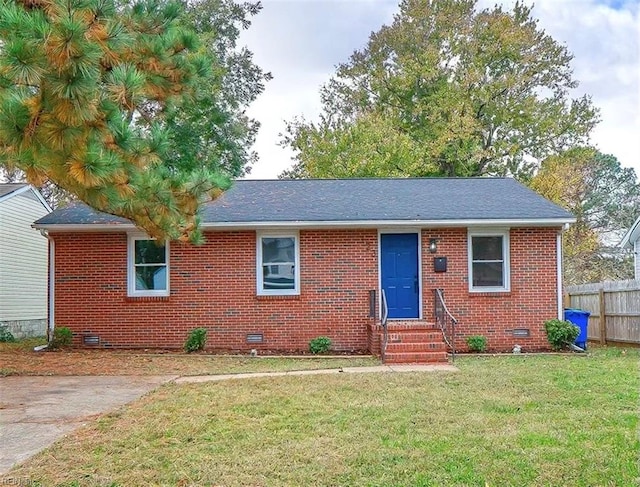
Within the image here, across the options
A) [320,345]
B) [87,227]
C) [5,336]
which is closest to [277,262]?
[320,345]

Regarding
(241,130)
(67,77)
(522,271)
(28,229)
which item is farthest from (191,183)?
(241,130)

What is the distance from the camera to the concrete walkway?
5.33 metres

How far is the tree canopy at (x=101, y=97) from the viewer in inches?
226

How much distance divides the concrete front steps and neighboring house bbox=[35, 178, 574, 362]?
717mm

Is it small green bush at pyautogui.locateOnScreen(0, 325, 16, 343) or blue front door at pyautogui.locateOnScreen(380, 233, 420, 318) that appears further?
small green bush at pyautogui.locateOnScreen(0, 325, 16, 343)

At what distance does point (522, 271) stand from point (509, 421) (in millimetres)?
7252

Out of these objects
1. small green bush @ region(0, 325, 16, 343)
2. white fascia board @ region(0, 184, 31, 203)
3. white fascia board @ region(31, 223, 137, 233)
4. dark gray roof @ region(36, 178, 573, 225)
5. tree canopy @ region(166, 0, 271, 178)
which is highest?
tree canopy @ region(166, 0, 271, 178)

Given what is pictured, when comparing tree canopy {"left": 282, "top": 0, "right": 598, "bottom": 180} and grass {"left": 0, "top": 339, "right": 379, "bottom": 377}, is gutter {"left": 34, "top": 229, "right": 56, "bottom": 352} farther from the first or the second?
tree canopy {"left": 282, "top": 0, "right": 598, "bottom": 180}

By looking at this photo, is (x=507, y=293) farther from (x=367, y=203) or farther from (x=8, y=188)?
(x=8, y=188)

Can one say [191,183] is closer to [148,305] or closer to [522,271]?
[148,305]

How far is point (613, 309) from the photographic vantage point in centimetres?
1391

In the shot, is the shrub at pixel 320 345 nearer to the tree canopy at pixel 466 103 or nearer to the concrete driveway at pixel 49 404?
the concrete driveway at pixel 49 404

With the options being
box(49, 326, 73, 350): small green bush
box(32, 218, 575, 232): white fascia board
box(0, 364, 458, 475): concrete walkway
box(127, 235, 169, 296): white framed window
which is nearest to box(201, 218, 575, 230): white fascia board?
box(32, 218, 575, 232): white fascia board

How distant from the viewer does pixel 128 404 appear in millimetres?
6875
